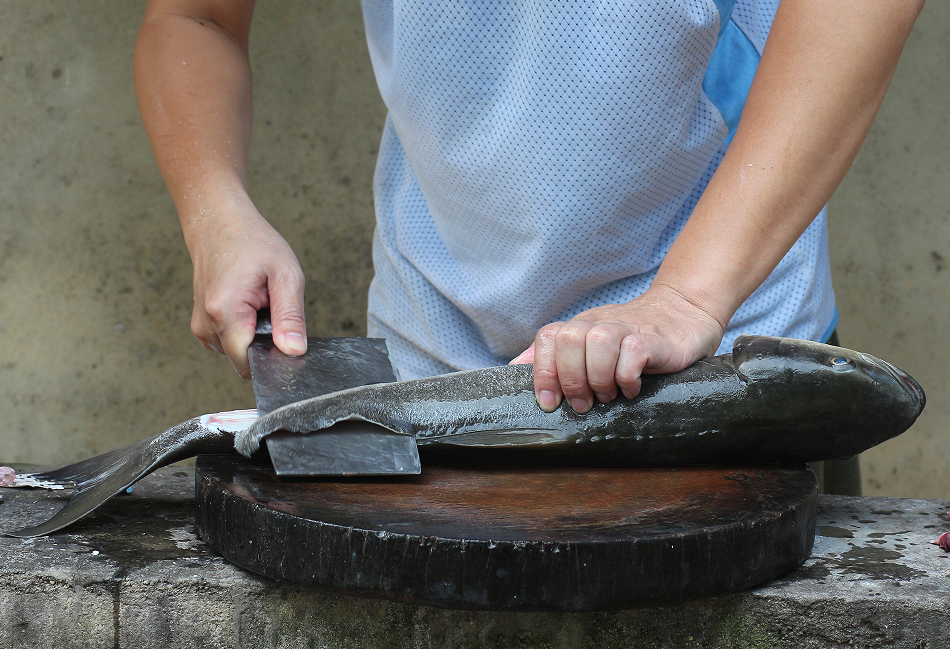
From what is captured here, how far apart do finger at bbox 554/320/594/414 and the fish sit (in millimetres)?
53

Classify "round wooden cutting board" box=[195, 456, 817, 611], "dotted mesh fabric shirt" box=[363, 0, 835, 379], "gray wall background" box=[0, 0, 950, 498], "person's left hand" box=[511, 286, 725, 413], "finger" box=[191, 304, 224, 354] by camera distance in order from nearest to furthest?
"round wooden cutting board" box=[195, 456, 817, 611] < "person's left hand" box=[511, 286, 725, 413] < "dotted mesh fabric shirt" box=[363, 0, 835, 379] < "finger" box=[191, 304, 224, 354] < "gray wall background" box=[0, 0, 950, 498]

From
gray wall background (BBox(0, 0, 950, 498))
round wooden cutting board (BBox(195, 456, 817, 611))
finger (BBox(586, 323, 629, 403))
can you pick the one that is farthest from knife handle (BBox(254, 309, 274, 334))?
gray wall background (BBox(0, 0, 950, 498))

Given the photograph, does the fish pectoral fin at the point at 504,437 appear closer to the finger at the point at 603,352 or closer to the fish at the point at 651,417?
the fish at the point at 651,417

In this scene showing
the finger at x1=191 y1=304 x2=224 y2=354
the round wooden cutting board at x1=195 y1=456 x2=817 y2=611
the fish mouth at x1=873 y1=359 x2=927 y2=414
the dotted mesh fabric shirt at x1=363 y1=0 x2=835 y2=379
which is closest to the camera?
the round wooden cutting board at x1=195 y1=456 x2=817 y2=611

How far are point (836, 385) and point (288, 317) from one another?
944 mm

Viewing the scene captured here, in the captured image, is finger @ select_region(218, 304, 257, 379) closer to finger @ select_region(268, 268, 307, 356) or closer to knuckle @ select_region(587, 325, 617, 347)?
finger @ select_region(268, 268, 307, 356)

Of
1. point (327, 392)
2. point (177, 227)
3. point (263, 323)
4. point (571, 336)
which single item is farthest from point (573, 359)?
point (177, 227)

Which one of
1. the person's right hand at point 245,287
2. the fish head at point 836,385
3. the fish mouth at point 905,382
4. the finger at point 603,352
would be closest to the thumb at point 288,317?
the person's right hand at point 245,287

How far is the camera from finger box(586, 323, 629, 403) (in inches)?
47.5

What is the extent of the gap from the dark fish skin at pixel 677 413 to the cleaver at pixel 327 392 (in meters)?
0.04

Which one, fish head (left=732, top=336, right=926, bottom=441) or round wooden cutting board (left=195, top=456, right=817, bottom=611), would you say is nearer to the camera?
round wooden cutting board (left=195, top=456, right=817, bottom=611)

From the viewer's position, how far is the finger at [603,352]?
121 centimetres

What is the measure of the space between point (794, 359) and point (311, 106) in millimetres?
2455

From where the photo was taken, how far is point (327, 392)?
1.40 metres
